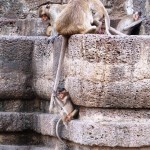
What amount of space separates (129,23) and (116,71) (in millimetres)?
2151

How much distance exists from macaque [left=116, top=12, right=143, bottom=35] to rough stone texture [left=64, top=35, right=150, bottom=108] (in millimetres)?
1975

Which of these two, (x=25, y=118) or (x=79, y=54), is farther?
(x=25, y=118)

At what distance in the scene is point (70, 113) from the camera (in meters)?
5.12

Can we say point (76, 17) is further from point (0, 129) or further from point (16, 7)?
point (16, 7)

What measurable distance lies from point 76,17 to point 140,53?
0.97 metres

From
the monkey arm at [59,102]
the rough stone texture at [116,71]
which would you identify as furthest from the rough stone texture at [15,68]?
the rough stone texture at [116,71]

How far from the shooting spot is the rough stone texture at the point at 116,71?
4859 mm

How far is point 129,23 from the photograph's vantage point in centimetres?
691

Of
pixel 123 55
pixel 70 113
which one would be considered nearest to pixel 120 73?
pixel 123 55

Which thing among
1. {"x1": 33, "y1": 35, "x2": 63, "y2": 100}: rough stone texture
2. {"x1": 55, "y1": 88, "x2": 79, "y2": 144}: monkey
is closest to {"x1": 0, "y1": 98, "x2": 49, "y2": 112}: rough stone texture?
{"x1": 33, "y1": 35, "x2": 63, "y2": 100}: rough stone texture

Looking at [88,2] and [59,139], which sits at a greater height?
[88,2]

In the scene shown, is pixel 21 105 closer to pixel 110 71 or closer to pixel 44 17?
pixel 110 71

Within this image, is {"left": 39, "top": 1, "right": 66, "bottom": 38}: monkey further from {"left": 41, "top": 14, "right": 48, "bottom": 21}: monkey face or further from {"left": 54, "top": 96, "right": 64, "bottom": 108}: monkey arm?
{"left": 54, "top": 96, "right": 64, "bottom": 108}: monkey arm

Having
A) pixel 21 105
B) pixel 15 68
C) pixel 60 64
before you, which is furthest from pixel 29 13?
pixel 60 64
